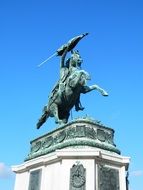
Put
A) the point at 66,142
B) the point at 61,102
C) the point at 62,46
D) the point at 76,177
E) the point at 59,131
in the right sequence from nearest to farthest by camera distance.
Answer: the point at 76,177
the point at 66,142
the point at 59,131
the point at 61,102
the point at 62,46

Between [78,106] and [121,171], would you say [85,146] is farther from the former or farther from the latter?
[78,106]

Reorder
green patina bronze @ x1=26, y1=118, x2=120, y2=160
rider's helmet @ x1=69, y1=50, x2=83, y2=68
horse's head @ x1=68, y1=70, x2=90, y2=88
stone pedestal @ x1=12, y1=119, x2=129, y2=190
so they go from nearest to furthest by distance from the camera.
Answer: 1. stone pedestal @ x1=12, y1=119, x2=129, y2=190
2. green patina bronze @ x1=26, y1=118, x2=120, y2=160
3. horse's head @ x1=68, y1=70, x2=90, y2=88
4. rider's helmet @ x1=69, y1=50, x2=83, y2=68

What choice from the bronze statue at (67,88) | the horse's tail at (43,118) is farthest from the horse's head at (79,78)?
the horse's tail at (43,118)

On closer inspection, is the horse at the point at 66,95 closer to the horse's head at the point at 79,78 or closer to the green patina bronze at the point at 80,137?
the horse's head at the point at 79,78

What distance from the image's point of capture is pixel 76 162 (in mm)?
13594

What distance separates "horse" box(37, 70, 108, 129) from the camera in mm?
16281

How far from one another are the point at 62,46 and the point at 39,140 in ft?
15.6

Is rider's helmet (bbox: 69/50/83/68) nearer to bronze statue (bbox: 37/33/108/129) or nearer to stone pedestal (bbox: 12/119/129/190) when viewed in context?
bronze statue (bbox: 37/33/108/129)

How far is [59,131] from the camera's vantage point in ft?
50.3

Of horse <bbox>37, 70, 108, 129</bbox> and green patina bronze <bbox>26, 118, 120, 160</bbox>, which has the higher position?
horse <bbox>37, 70, 108, 129</bbox>

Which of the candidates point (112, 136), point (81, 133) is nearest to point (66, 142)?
point (81, 133)

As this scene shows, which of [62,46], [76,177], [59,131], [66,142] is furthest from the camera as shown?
[62,46]

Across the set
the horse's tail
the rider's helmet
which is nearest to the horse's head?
the rider's helmet

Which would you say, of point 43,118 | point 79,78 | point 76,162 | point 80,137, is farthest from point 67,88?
point 76,162
